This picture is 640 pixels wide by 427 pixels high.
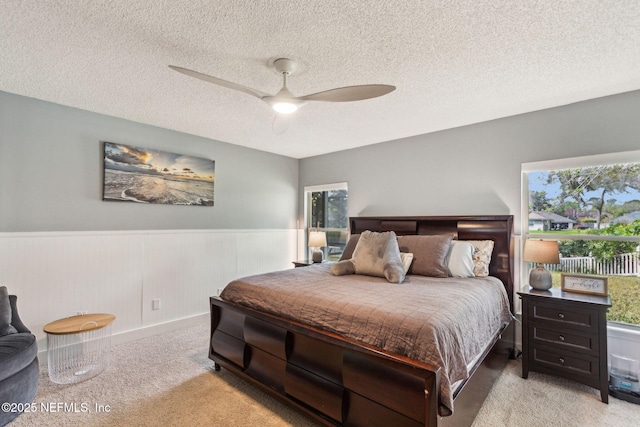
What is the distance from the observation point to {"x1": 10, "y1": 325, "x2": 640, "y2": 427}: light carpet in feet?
6.56

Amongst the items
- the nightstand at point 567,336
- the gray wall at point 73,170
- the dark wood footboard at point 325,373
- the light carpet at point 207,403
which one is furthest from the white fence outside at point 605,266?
the gray wall at point 73,170

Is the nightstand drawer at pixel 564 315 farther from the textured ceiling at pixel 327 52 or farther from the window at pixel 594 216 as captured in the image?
the textured ceiling at pixel 327 52

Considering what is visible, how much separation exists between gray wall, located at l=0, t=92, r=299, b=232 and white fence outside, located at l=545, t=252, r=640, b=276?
4.10 m

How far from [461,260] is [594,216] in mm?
1299

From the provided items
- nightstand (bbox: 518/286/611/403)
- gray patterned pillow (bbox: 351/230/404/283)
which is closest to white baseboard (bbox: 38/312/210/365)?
gray patterned pillow (bbox: 351/230/404/283)

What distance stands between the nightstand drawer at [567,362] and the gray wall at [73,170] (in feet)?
12.8

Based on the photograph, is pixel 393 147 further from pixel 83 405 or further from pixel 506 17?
pixel 83 405

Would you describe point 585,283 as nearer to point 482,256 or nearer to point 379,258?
point 482,256

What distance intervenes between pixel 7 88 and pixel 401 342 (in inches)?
150

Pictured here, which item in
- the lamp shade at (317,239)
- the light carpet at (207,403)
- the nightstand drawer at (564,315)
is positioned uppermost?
the lamp shade at (317,239)

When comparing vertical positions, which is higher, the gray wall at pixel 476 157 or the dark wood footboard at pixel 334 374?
the gray wall at pixel 476 157

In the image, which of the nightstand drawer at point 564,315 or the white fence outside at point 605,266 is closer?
the nightstand drawer at point 564,315

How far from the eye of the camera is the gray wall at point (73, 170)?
2746mm

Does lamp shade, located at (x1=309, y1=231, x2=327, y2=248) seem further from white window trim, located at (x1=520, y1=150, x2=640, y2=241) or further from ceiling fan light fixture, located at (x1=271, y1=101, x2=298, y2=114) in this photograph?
ceiling fan light fixture, located at (x1=271, y1=101, x2=298, y2=114)
